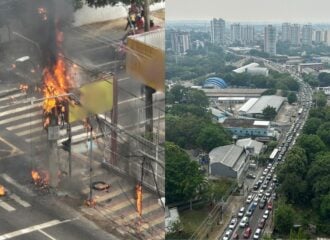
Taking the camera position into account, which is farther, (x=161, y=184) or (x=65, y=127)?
(x=161, y=184)

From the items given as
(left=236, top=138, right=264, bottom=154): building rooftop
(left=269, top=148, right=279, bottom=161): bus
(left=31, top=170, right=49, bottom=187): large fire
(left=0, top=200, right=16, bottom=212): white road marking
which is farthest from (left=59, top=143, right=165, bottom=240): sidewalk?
(left=269, top=148, right=279, bottom=161): bus

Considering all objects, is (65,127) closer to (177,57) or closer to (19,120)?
(19,120)

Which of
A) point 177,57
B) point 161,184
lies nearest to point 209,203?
point 161,184

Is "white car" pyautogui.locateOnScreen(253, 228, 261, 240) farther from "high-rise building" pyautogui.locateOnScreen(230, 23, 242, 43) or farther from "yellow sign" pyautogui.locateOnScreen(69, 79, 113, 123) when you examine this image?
"high-rise building" pyautogui.locateOnScreen(230, 23, 242, 43)

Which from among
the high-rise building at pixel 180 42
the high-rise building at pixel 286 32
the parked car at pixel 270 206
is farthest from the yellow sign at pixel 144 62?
the high-rise building at pixel 286 32

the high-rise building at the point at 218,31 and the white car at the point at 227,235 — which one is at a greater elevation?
the white car at the point at 227,235

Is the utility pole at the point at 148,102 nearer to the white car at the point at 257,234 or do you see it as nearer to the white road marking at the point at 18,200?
the white road marking at the point at 18,200
